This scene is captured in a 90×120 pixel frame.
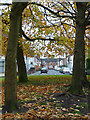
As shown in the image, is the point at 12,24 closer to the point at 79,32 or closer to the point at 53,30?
the point at 79,32

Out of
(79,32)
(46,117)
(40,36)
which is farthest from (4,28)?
(46,117)

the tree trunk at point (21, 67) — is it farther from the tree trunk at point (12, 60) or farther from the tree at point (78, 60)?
the tree trunk at point (12, 60)

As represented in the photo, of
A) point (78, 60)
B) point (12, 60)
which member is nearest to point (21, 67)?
point (78, 60)

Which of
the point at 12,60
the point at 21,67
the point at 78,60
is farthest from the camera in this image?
the point at 21,67

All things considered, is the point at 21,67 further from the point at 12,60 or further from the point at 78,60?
the point at 12,60

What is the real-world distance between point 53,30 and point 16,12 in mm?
9824

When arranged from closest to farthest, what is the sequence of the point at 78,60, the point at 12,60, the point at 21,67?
1. the point at 12,60
2. the point at 78,60
3. the point at 21,67

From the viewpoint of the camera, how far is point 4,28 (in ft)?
39.1

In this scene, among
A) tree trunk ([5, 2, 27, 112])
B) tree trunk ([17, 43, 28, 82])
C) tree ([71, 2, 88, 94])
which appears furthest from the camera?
tree trunk ([17, 43, 28, 82])

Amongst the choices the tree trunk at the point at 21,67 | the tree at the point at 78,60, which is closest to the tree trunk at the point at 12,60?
the tree at the point at 78,60

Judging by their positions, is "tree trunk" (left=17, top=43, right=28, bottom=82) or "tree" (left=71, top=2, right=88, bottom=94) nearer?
"tree" (left=71, top=2, right=88, bottom=94)

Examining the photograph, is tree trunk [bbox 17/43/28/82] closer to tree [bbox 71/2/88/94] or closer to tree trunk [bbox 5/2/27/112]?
tree [bbox 71/2/88/94]

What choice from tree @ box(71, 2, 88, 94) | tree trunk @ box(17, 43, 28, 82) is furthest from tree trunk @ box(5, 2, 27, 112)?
tree trunk @ box(17, 43, 28, 82)

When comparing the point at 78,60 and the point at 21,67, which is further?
the point at 21,67
